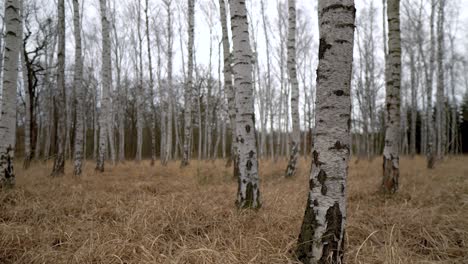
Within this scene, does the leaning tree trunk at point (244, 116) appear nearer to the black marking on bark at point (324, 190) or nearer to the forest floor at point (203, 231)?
the forest floor at point (203, 231)

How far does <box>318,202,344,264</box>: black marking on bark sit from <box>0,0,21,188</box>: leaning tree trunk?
5.63 m

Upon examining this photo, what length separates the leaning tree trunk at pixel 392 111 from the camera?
16.9 feet

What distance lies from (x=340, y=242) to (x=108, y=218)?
9.49ft

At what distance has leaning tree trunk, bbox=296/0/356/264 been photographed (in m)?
1.98

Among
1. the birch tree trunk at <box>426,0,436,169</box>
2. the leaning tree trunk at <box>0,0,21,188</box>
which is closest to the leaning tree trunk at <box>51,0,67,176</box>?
the leaning tree trunk at <box>0,0,21,188</box>

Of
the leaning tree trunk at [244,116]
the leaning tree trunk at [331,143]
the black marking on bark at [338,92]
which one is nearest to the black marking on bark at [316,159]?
the leaning tree trunk at [331,143]

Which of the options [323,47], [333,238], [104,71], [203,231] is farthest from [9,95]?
[333,238]

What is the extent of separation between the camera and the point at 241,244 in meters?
2.43

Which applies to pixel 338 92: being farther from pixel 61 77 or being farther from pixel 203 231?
pixel 61 77

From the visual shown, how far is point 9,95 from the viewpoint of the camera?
199 inches

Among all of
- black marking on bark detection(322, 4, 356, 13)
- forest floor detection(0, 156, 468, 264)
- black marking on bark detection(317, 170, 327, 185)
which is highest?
black marking on bark detection(322, 4, 356, 13)

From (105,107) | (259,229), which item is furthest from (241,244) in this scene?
(105,107)

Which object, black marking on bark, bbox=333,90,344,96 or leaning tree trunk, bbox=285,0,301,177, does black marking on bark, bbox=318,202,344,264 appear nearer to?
black marking on bark, bbox=333,90,344,96

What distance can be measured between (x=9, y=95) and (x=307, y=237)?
5780mm
